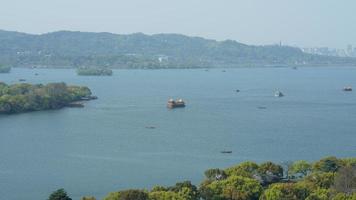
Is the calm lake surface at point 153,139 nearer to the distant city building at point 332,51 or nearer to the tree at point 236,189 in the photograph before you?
the tree at point 236,189

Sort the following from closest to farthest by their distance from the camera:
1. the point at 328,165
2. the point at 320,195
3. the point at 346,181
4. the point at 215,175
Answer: the point at 320,195 < the point at 346,181 < the point at 215,175 < the point at 328,165

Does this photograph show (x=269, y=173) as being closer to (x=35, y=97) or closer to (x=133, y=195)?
(x=133, y=195)

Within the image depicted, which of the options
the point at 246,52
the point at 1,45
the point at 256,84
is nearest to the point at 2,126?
the point at 256,84

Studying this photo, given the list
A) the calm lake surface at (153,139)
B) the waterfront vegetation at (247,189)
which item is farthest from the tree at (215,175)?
the calm lake surface at (153,139)

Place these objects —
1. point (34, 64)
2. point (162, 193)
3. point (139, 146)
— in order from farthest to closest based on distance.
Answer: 1. point (34, 64)
2. point (139, 146)
3. point (162, 193)

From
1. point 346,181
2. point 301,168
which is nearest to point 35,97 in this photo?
point 301,168

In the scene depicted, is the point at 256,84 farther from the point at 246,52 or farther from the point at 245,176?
the point at 246,52

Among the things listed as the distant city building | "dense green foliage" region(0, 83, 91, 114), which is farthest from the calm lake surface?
the distant city building
